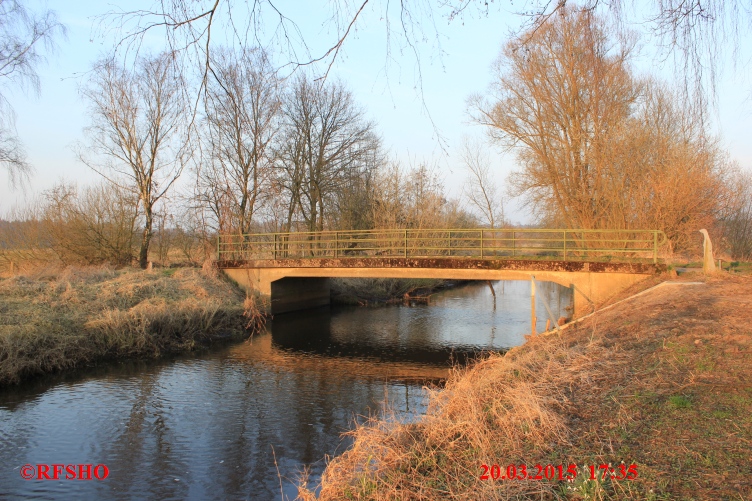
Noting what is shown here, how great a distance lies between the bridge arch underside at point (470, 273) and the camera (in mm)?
15461

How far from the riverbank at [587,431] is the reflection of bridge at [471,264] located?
702cm

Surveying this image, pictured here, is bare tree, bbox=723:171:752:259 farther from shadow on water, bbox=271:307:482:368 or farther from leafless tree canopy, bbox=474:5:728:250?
shadow on water, bbox=271:307:482:368

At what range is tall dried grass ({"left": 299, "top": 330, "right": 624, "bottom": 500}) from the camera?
3.96m

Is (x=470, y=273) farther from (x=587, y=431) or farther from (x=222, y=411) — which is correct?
(x=587, y=431)

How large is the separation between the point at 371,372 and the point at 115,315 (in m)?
7.37

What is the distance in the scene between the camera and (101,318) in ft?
45.7

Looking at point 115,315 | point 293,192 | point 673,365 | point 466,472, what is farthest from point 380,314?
point 466,472

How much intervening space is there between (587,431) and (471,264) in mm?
12555

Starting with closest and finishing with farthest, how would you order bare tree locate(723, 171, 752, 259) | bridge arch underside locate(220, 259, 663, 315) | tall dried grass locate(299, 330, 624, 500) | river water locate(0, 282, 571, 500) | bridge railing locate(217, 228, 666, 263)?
tall dried grass locate(299, 330, 624, 500) → river water locate(0, 282, 571, 500) → bridge arch underside locate(220, 259, 663, 315) → bridge railing locate(217, 228, 666, 263) → bare tree locate(723, 171, 752, 259)

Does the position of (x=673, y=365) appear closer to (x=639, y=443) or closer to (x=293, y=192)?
(x=639, y=443)

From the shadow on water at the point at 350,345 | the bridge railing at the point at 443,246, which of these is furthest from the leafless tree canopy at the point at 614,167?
the shadow on water at the point at 350,345

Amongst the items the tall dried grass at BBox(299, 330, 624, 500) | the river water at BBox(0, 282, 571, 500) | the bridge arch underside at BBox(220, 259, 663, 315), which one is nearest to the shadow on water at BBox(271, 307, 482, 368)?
the river water at BBox(0, 282, 571, 500)
